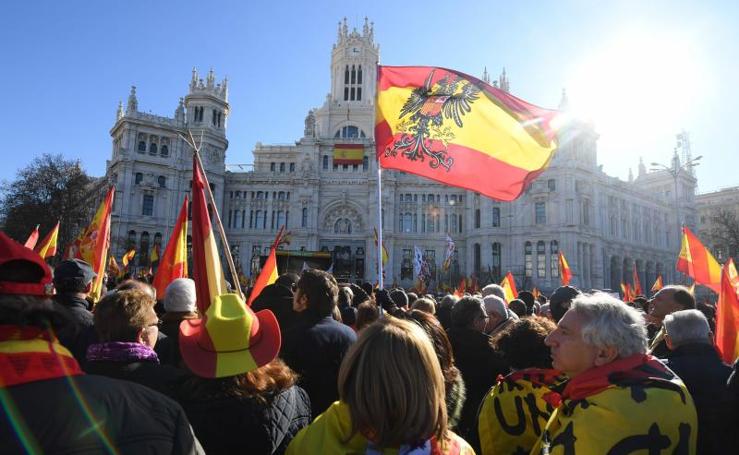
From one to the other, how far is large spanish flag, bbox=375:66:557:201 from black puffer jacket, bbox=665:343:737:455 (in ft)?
14.3

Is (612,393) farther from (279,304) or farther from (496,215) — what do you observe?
(496,215)

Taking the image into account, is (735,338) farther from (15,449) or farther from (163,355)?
(15,449)

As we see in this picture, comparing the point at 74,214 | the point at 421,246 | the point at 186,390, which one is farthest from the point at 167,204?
the point at 186,390

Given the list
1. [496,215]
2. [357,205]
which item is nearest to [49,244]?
[357,205]

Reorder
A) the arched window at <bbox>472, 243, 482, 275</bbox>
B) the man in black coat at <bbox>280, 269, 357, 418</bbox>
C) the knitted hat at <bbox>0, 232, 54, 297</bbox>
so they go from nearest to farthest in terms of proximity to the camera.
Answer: the knitted hat at <bbox>0, 232, 54, 297</bbox>, the man in black coat at <bbox>280, 269, 357, 418</bbox>, the arched window at <bbox>472, 243, 482, 275</bbox>

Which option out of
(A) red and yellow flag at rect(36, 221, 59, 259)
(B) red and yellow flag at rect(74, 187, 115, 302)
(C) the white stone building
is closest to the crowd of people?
(B) red and yellow flag at rect(74, 187, 115, 302)

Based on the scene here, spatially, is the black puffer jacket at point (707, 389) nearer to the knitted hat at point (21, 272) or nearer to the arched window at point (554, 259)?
the knitted hat at point (21, 272)

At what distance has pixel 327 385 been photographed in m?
4.43

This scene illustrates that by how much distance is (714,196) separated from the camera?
8700 cm

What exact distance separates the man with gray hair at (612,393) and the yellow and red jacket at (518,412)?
0.36 meters

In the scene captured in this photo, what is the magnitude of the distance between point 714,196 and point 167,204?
88088 millimetres

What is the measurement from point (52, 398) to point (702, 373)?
4.55 metres

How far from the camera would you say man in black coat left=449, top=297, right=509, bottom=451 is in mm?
4695

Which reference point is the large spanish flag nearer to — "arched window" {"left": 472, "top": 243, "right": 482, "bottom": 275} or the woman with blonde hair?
the woman with blonde hair
